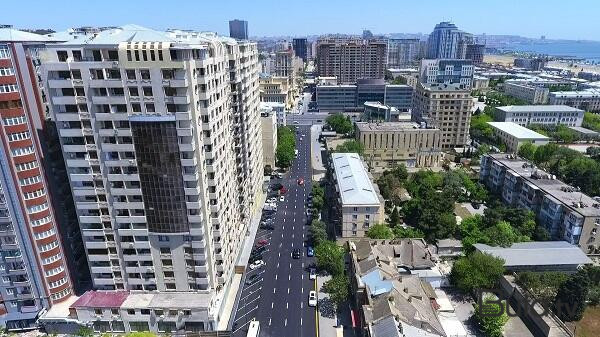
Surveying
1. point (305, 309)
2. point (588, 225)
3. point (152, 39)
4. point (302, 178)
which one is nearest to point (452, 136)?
Answer: point (302, 178)

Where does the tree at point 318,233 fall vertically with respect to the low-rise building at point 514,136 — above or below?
below

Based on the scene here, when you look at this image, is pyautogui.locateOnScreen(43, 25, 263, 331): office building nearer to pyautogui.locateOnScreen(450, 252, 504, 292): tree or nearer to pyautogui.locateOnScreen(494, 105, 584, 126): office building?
pyautogui.locateOnScreen(450, 252, 504, 292): tree

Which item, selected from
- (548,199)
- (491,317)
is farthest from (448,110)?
(491,317)

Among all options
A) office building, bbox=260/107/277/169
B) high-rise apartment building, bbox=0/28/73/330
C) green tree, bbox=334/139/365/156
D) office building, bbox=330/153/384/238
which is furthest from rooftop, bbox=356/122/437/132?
high-rise apartment building, bbox=0/28/73/330

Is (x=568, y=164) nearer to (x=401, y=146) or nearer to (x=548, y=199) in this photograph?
(x=548, y=199)

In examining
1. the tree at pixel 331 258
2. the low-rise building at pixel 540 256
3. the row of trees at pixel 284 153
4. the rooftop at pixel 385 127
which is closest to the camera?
the low-rise building at pixel 540 256

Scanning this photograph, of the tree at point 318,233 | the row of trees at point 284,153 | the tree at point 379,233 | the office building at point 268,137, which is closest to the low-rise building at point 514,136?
the row of trees at point 284,153

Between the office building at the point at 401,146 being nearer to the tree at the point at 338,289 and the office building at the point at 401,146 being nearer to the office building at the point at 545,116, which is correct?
the office building at the point at 545,116
